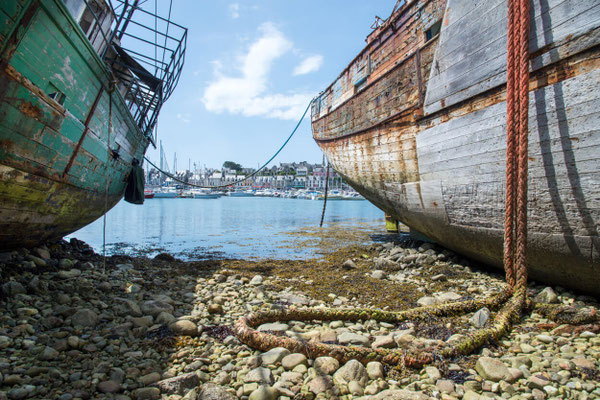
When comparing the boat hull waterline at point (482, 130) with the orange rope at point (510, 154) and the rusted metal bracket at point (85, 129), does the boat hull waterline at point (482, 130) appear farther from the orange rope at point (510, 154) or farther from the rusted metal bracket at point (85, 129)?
the rusted metal bracket at point (85, 129)

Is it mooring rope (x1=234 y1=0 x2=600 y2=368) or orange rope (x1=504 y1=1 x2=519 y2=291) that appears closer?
mooring rope (x1=234 y1=0 x2=600 y2=368)

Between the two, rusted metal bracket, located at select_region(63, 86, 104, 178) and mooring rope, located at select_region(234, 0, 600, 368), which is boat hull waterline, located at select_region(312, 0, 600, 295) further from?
rusted metal bracket, located at select_region(63, 86, 104, 178)

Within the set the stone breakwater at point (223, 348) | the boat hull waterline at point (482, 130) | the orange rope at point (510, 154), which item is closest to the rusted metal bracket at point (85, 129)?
the stone breakwater at point (223, 348)

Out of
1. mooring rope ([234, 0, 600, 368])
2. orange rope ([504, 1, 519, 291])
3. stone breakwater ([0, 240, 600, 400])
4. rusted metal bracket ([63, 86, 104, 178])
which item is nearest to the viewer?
stone breakwater ([0, 240, 600, 400])

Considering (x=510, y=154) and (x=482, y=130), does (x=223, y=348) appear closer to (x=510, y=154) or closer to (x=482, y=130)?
(x=510, y=154)

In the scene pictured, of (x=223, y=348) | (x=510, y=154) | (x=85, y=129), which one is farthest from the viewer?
(x=85, y=129)

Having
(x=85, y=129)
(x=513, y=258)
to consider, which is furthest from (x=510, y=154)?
(x=85, y=129)

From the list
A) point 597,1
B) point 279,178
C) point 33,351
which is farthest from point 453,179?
point 279,178

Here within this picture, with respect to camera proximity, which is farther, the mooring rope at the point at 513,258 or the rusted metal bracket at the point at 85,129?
the rusted metal bracket at the point at 85,129

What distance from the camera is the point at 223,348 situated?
3.03m

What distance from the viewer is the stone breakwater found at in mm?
2277

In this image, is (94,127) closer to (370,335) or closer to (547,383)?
(370,335)

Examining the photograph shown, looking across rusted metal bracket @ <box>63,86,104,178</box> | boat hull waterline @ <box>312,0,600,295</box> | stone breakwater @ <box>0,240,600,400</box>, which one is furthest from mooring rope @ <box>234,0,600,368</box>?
rusted metal bracket @ <box>63,86,104,178</box>

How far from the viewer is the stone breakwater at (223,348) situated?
7.47ft
